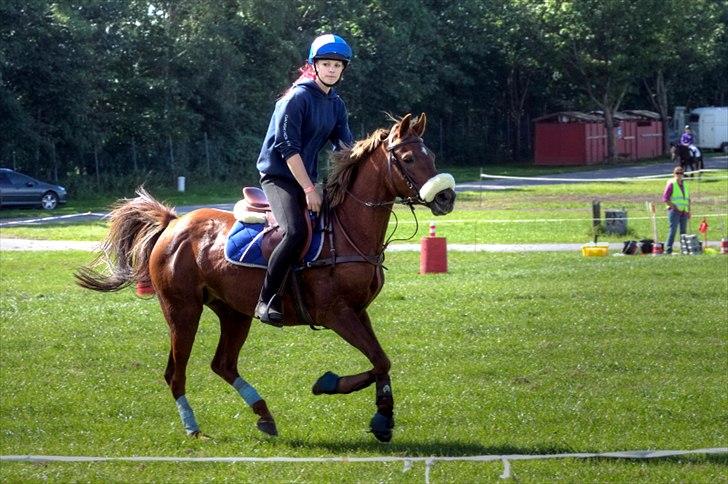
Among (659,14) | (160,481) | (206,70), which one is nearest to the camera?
(160,481)

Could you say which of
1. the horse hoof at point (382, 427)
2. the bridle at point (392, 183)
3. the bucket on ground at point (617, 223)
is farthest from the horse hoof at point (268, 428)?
the bucket on ground at point (617, 223)

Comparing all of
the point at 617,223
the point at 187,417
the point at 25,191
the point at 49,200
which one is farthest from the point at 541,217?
the point at 187,417

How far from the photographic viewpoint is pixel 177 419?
10016 millimetres

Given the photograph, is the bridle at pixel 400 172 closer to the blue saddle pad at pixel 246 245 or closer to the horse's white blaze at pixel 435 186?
the horse's white blaze at pixel 435 186

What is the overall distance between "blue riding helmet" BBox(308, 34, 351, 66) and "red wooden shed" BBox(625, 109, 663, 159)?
218 ft

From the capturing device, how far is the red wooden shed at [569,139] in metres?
69.1

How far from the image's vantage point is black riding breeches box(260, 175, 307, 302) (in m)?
9.03

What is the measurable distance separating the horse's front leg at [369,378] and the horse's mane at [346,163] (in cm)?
89

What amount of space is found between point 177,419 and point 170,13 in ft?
149

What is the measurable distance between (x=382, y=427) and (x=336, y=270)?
1168 mm

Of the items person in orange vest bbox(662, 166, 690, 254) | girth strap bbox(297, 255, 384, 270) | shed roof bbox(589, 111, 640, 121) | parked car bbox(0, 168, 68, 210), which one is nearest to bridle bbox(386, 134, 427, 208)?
girth strap bbox(297, 255, 384, 270)

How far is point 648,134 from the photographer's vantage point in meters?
74.8

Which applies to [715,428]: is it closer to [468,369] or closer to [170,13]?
[468,369]

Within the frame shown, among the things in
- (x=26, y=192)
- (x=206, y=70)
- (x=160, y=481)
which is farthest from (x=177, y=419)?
(x=206, y=70)
